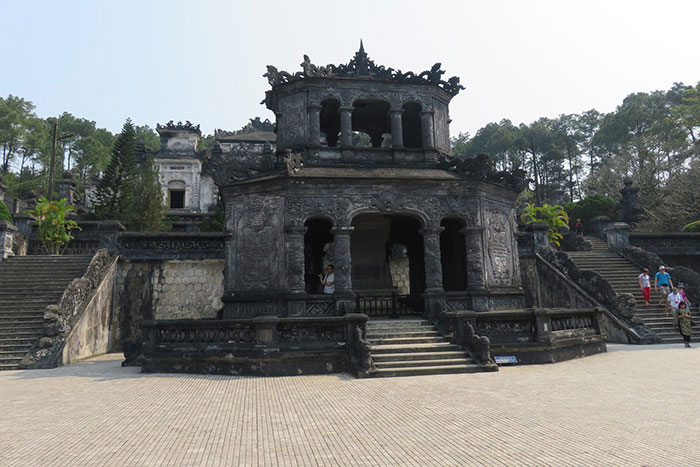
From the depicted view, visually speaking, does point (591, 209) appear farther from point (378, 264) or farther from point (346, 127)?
point (346, 127)

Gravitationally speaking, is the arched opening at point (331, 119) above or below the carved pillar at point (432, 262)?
above

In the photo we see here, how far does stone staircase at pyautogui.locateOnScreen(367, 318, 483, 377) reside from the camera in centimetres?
975

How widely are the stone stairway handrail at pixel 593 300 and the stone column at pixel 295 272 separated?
8.96m

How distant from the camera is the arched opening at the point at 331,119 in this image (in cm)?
1561

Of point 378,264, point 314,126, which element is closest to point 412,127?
point 314,126

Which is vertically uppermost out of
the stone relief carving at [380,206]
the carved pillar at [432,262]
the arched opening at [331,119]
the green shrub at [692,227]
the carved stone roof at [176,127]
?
the carved stone roof at [176,127]

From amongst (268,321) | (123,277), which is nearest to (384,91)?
(268,321)

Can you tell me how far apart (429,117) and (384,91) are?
1773 mm

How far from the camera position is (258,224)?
1298cm

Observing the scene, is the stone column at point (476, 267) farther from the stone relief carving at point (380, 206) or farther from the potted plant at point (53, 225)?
the potted plant at point (53, 225)

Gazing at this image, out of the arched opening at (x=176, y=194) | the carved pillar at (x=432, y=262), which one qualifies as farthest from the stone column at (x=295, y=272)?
the arched opening at (x=176, y=194)

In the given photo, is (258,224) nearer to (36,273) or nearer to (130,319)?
(130,319)

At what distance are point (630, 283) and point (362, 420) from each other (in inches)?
652

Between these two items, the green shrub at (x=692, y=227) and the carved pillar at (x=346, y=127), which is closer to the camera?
the carved pillar at (x=346, y=127)
